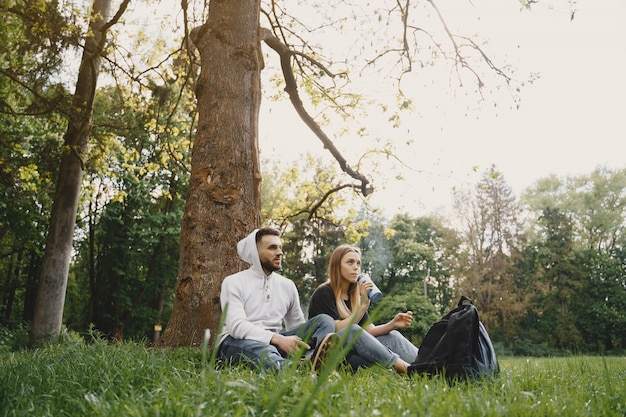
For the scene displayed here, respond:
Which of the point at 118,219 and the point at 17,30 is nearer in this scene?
the point at 17,30

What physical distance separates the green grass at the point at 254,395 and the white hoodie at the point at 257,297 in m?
1.14

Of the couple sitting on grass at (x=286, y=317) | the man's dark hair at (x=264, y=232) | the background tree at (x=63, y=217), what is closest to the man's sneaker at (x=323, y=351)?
the couple sitting on grass at (x=286, y=317)

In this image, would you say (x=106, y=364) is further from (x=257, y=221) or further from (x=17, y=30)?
(x=17, y=30)

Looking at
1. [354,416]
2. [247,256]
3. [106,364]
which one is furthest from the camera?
[247,256]

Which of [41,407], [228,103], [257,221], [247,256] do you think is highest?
[228,103]

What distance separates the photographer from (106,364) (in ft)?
10.9

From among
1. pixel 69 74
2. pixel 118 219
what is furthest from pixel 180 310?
pixel 118 219

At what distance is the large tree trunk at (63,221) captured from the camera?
33.8ft

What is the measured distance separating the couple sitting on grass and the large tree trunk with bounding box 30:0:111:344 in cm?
658

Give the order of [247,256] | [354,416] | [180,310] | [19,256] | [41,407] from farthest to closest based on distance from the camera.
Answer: [19,256] < [180,310] < [247,256] < [41,407] < [354,416]

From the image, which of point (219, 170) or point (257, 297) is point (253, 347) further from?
point (219, 170)

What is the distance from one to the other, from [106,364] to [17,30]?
9.84 m

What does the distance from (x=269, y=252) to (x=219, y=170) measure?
1371mm

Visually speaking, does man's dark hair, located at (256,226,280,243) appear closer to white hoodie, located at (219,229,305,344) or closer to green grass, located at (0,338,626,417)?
white hoodie, located at (219,229,305,344)
